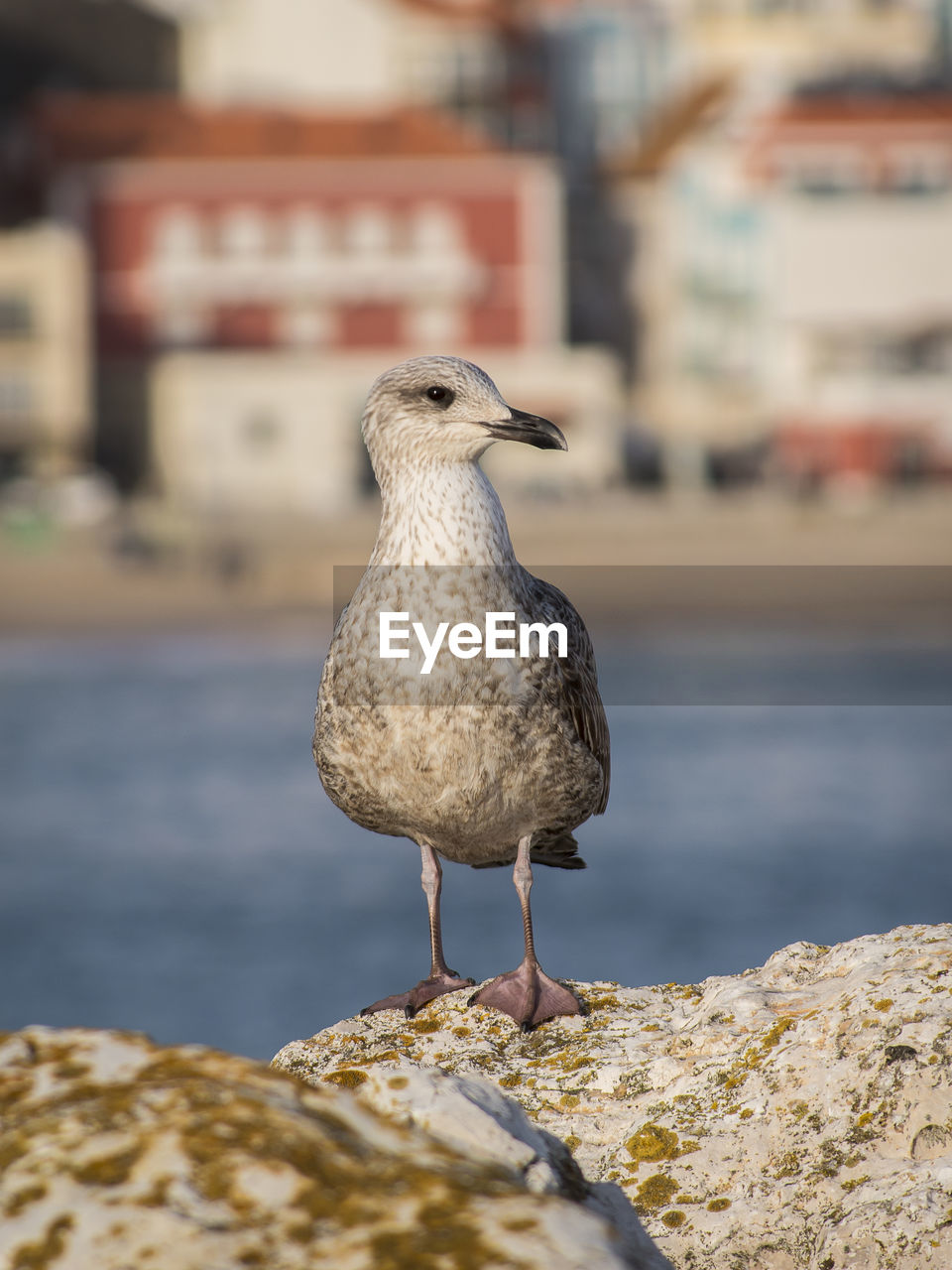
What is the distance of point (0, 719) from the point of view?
60.8 meters

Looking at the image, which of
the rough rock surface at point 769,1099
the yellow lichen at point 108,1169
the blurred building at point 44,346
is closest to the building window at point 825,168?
the blurred building at point 44,346

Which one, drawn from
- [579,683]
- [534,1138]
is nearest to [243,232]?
[579,683]

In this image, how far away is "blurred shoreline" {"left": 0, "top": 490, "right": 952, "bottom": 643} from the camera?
240 ft

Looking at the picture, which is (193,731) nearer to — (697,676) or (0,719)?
(0,719)

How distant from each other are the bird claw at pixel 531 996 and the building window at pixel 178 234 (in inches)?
3283

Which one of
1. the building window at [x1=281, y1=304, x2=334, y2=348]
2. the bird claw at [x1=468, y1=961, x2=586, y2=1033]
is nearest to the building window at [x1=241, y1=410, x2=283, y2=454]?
the building window at [x1=281, y1=304, x2=334, y2=348]

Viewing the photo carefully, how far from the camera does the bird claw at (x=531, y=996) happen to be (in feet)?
18.9

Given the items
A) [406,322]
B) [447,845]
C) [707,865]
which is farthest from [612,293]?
[447,845]

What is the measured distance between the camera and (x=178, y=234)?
86.2 metres

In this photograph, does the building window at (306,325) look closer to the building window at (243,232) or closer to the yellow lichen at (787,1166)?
the building window at (243,232)

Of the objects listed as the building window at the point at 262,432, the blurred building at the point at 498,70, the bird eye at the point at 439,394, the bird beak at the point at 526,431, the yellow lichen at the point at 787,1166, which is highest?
the blurred building at the point at 498,70

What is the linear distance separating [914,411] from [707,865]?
53013 mm

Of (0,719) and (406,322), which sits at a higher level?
(406,322)

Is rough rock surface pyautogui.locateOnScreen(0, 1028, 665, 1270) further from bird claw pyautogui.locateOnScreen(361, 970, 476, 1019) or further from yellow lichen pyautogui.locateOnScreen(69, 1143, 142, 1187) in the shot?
bird claw pyautogui.locateOnScreen(361, 970, 476, 1019)
